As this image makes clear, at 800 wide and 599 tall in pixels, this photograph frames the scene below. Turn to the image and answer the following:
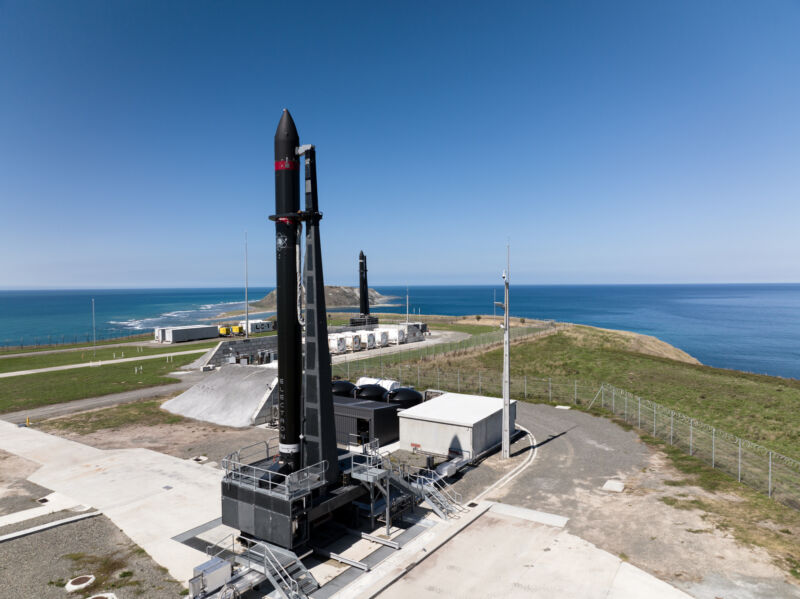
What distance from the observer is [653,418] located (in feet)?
119

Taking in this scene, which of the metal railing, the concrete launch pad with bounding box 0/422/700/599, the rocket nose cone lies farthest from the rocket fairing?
the concrete launch pad with bounding box 0/422/700/599

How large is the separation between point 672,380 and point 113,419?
58142mm

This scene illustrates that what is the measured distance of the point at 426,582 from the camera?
1605 cm

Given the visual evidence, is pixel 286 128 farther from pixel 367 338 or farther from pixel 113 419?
pixel 367 338

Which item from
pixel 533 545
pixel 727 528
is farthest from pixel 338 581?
pixel 727 528

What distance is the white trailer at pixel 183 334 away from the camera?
3438 inches

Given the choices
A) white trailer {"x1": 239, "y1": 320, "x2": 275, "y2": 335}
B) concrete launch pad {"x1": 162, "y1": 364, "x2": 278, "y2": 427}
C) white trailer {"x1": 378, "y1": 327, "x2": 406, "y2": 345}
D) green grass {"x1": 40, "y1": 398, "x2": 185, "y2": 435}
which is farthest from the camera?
white trailer {"x1": 239, "y1": 320, "x2": 275, "y2": 335}

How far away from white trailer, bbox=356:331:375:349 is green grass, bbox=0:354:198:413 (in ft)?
88.5

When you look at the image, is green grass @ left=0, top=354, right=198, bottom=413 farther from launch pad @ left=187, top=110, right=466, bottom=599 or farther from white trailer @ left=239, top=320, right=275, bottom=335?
launch pad @ left=187, top=110, right=466, bottom=599

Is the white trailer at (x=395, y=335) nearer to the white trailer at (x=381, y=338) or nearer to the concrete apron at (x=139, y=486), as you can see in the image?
the white trailer at (x=381, y=338)

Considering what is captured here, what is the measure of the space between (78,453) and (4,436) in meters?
8.69

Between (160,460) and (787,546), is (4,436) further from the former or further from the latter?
(787,546)

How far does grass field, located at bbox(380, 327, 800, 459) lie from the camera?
38022mm

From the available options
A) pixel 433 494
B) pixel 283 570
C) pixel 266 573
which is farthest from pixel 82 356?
pixel 283 570
